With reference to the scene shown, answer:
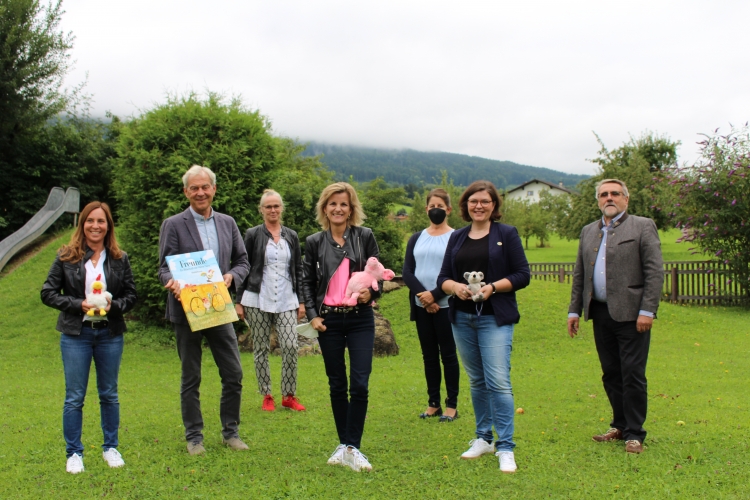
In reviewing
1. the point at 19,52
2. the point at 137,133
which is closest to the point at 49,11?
the point at 19,52

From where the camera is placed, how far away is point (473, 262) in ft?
15.6

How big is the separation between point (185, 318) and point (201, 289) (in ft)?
1.05

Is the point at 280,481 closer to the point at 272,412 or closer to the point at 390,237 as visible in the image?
the point at 272,412

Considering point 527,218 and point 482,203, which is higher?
point 482,203

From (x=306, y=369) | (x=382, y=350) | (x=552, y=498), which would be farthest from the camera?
(x=382, y=350)

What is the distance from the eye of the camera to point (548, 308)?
41.7ft

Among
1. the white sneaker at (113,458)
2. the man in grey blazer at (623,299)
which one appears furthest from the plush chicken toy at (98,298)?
the man in grey blazer at (623,299)

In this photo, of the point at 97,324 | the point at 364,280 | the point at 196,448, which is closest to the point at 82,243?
the point at 97,324

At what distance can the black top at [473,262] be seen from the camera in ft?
15.3

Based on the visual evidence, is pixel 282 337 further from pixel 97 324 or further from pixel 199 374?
pixel 97 324

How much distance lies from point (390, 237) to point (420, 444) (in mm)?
8396

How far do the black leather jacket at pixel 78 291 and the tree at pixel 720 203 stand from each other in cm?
1473

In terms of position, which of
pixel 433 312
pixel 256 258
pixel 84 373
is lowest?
pixel 84 373

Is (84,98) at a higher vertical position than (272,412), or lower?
higher
